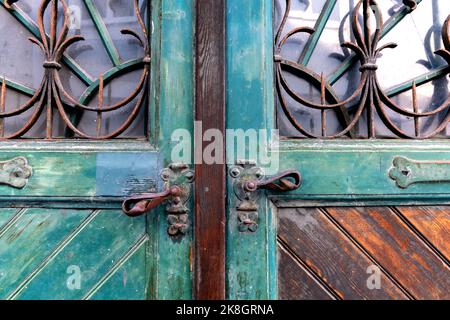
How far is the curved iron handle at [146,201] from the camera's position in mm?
765

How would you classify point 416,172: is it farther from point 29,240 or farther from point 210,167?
point 29,240

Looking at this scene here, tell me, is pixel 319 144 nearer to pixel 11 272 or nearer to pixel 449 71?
pixel 449 71

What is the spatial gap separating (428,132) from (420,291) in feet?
1.21

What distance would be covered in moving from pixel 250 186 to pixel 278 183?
6 centimetres

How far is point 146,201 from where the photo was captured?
782 millimetres

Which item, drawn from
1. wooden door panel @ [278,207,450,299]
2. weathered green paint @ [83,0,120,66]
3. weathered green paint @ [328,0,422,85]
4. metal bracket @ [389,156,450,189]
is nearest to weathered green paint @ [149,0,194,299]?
weathered green paint @ [83,0,120,66]

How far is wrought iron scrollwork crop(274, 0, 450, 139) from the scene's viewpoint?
91 centimetres

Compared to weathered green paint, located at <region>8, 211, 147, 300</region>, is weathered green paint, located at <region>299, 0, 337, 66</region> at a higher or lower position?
higher

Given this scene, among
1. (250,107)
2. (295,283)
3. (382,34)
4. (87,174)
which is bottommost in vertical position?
(295,283)

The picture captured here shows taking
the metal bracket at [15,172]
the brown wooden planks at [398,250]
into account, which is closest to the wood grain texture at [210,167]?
the brown wooden planks at [398,250]

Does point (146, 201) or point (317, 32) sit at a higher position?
point (317, 32)

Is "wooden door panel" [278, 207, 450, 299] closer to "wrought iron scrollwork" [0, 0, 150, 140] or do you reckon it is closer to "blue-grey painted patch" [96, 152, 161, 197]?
"blue-grey painted patch" [96, 152, 161, 197]

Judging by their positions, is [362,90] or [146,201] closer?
[146,201]

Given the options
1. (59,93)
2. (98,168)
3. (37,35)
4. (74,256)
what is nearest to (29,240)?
(74,256)
